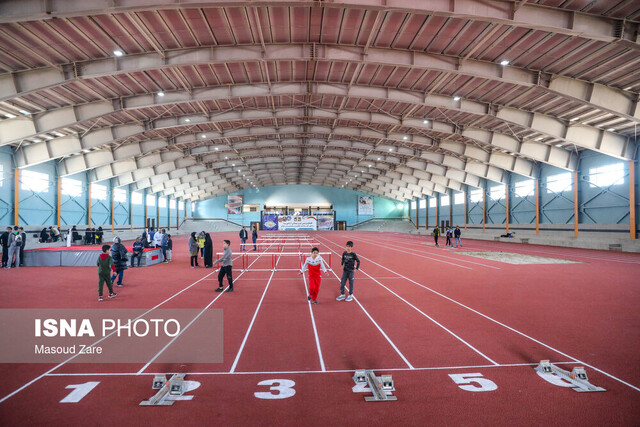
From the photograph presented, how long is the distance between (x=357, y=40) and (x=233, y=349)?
1410 centimetres

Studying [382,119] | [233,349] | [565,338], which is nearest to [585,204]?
[382,119]

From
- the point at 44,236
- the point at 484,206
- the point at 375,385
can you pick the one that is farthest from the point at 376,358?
the point at 484,206

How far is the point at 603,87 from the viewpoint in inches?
626

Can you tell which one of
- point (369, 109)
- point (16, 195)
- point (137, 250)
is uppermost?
point (369, 109)

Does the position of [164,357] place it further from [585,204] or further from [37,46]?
[585,204]

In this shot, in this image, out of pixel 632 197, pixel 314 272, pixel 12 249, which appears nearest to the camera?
pixel 314 272

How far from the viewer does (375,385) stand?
13.2ft

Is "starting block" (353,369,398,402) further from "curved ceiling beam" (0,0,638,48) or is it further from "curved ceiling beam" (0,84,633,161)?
"curved ceiling beam" (0,84,633,161)

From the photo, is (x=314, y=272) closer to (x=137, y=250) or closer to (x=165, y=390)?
(x=165, y=390)

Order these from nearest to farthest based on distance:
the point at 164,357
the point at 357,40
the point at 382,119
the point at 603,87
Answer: the point at 164,357 → the point at 357,40 → the point at 603,87 → the point at 382,119

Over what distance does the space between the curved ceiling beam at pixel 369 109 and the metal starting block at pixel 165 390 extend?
17405 mm

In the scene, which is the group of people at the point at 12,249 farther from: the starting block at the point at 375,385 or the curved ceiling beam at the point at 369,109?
the starting block at the point at 375,385

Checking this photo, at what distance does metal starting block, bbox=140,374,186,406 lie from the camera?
12.3 feet

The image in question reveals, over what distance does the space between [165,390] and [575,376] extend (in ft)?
17.9
